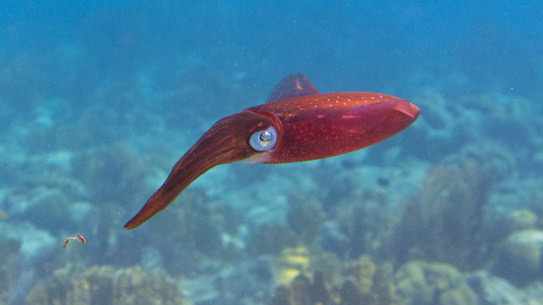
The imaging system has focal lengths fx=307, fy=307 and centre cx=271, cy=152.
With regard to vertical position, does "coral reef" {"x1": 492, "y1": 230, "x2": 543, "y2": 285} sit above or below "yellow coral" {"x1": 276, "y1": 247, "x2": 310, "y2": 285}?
below

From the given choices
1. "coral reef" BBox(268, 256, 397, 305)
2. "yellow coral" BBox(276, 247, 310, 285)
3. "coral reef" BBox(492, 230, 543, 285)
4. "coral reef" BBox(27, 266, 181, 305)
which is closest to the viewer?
"coral reef" BBox(268, 256, 397, 305)

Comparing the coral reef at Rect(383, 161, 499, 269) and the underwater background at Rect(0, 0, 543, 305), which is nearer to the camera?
the underwater background at Rect(0, 0, 543, 305)

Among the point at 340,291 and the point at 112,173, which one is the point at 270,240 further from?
the point at 112,173

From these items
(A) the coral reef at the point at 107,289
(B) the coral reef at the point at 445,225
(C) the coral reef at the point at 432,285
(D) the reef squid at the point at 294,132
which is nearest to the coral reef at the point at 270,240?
(A) the coral reef at the point at 107,289

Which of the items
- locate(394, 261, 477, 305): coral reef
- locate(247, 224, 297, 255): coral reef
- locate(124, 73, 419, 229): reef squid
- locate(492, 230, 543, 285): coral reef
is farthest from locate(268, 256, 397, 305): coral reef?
locate(124, 73, 419, 229): reef squid

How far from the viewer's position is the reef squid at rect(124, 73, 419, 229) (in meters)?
0.64

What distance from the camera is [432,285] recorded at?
22.2 ft

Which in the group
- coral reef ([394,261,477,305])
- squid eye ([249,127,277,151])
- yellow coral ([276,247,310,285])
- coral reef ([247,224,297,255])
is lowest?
coral reef ([394,261,477,305])

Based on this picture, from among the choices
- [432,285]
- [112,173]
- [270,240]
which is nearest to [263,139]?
[432,285]

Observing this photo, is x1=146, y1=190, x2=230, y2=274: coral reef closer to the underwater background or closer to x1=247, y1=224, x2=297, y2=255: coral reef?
the underwater background

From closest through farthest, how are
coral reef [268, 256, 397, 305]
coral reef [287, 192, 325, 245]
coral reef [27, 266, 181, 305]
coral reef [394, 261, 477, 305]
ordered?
coral reef [268, 256, 397, 305] → coral reef [27, 266, 181, 305] → coral reef [394, 261, 477, 305] → coral reef [287, 192, 325, 245]

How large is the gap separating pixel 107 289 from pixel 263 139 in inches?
284

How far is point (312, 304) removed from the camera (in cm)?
577

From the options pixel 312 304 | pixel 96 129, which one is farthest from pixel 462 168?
pixel 96 129
